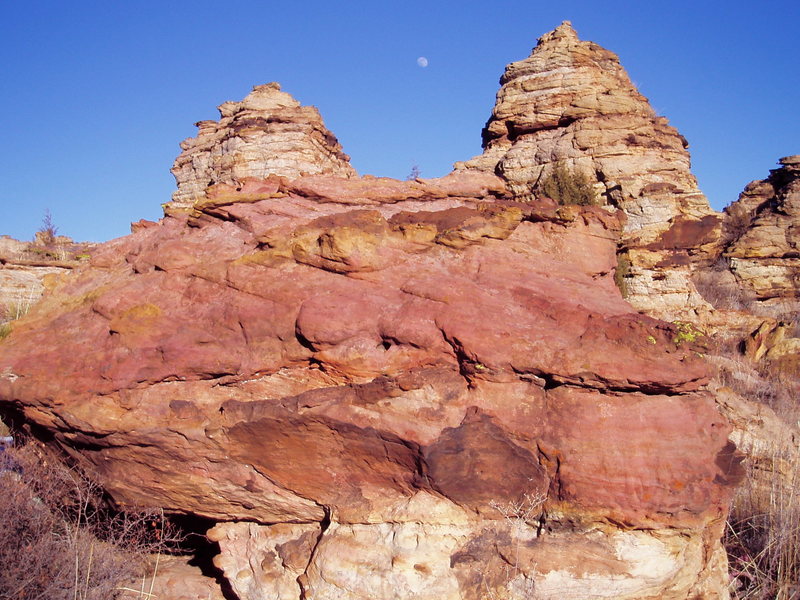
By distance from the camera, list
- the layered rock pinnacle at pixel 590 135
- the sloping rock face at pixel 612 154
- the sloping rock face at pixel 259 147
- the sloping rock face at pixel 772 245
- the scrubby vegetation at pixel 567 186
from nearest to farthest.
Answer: the scrubby vegetation at pixel 567 186 → the sloping rock face at pixel 612 154 → the layered rock pinnacle at pixel 590 135 → the sloping rock face at pixel 259 147 → the sloping rock face at pixel 772 245

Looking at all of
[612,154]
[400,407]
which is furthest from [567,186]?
[400,407]

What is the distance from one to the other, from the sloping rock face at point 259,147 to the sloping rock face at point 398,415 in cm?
1438

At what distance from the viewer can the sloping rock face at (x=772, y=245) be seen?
21688 millimetres

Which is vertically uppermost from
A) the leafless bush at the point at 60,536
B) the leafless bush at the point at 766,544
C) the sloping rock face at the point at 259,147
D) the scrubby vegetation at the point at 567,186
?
the sloping rock face at the point at 259,147

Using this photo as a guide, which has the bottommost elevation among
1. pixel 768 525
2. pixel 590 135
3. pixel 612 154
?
pixel 768 525

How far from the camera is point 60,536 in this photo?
16.0 feet

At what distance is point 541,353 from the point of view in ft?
13.4

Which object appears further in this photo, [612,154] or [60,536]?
[612,154]

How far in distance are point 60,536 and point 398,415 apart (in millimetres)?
3186

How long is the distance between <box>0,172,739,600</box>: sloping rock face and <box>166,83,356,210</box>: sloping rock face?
1438cm

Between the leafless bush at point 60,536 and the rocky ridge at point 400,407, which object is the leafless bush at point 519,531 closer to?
the rocky ridge at point 400,407

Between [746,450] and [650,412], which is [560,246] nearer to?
[650,412]

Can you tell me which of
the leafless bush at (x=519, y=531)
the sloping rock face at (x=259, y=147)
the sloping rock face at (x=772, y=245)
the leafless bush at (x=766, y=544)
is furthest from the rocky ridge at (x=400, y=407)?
the sloping rock face at (x=772, y=245)

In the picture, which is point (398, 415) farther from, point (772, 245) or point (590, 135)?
point (772, 245)
